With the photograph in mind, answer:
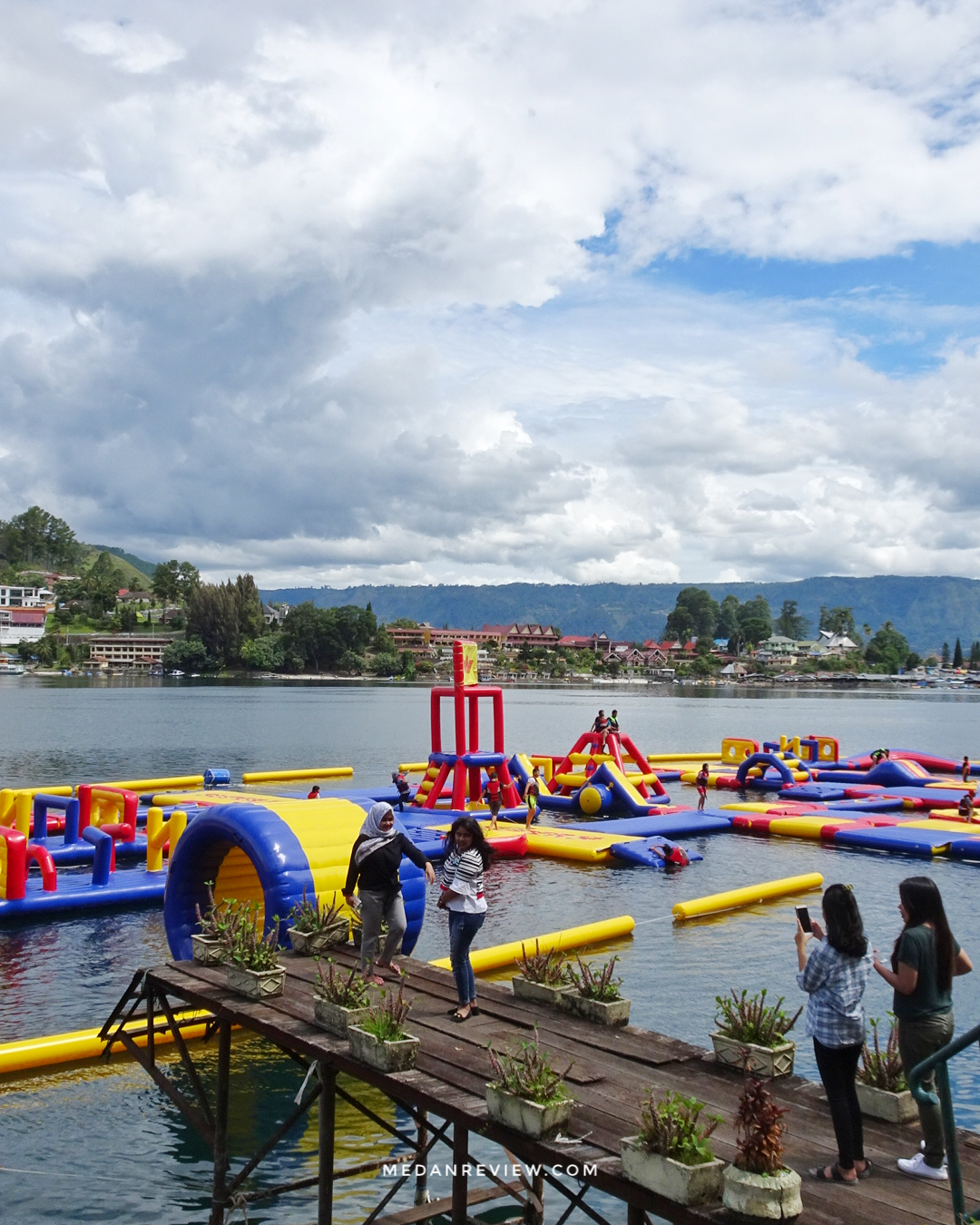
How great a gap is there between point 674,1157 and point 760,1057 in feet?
6.97

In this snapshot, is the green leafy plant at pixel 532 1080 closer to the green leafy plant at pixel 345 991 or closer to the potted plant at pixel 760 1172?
the potted plant at pixel 760 1172

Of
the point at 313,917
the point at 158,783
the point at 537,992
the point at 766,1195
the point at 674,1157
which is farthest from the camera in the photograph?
the point at 158,783

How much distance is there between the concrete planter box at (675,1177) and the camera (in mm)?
6117

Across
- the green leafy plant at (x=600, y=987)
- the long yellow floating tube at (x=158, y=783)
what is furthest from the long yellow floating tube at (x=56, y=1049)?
the long yellow floating tube at (x=158, y=783)

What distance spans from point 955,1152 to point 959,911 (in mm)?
20226

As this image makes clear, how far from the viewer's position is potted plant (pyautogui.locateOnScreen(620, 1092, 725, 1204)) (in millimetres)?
6137

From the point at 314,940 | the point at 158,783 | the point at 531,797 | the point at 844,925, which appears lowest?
the point at 158,783

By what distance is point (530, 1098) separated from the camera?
7.12 m

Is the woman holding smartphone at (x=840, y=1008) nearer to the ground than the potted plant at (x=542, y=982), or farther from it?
farther from it

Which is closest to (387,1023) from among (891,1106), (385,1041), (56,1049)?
(385,1041)

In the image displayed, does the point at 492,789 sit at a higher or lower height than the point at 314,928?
lower

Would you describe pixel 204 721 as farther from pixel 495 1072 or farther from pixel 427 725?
pixel 495 1072

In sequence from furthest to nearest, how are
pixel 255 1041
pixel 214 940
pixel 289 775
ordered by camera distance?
pixel 289 775 < pixel 255 1041 < pixel 214 940

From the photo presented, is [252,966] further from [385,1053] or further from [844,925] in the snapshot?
[844,925]
